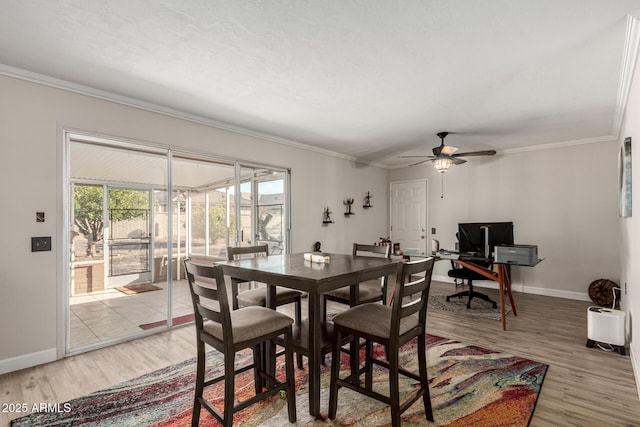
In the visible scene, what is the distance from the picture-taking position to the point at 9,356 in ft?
8.74

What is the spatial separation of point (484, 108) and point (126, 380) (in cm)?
433

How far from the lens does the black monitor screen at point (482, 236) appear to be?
5.02 m

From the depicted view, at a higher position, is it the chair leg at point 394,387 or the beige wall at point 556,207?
the beige wall at point 556,207

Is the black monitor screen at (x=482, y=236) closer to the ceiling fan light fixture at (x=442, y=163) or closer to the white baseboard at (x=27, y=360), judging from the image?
the ceiling fan light fixture at (x=442, y=163)

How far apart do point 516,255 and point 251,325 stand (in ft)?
10.8

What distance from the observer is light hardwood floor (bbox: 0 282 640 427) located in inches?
84.9

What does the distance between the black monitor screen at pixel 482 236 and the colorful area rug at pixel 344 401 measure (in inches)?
94.8

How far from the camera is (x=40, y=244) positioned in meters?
2.82

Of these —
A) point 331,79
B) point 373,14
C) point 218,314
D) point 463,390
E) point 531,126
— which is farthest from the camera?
point 531,126

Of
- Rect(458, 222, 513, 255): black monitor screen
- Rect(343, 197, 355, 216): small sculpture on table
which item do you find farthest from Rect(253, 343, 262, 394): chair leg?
Rect(343, 197, 355, 216): small sculpture on table

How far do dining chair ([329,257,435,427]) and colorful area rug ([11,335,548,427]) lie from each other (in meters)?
0.20

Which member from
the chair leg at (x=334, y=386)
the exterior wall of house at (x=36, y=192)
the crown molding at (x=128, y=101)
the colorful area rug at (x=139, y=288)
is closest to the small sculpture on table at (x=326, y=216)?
the crown molding at (x=128, y=101)

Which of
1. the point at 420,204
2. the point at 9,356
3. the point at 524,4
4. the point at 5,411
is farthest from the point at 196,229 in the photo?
the point at 524,4

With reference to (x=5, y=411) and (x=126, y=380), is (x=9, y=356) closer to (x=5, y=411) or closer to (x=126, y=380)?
(x=5, y=411)
